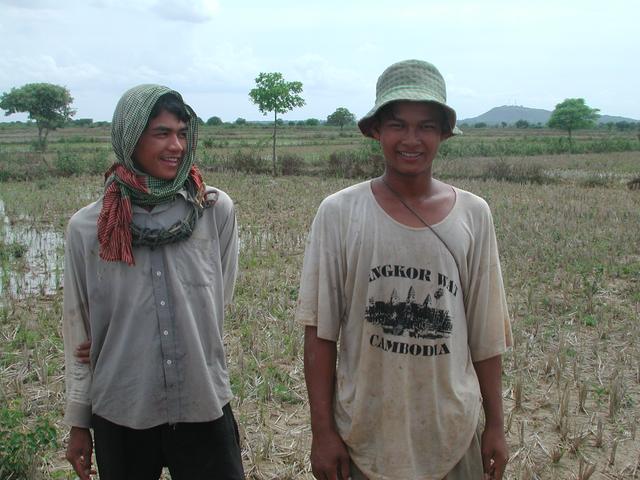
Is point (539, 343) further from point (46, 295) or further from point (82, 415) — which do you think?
point (46, 295)

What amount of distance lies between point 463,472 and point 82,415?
1.20m

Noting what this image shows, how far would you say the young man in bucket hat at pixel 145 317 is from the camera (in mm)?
1920

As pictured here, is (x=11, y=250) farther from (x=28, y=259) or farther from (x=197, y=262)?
(x=197, y=262)

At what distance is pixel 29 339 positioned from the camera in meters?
4.85

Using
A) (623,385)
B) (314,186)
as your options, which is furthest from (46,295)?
(314,186)

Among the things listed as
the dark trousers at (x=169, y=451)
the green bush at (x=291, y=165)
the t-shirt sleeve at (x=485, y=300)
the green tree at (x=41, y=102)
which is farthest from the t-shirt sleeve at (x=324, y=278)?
the green tree at (x=41, y=102)

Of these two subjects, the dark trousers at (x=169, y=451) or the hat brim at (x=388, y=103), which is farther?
the dark trousers at (x=169, y=451)

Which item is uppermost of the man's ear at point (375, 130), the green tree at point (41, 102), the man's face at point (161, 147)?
the green tree at point (41, 102)

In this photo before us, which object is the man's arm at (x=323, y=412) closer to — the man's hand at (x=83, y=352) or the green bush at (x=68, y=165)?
the man's hand at (x=83, y=352)

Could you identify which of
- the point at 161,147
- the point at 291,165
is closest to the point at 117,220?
the point at 161,147

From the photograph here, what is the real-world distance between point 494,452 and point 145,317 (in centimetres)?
112

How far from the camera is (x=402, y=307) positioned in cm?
164

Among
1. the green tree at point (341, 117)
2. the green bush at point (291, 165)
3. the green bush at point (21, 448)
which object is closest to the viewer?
the green bush at point (21, 448)

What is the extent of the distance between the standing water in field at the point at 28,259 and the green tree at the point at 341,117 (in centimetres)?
4729
